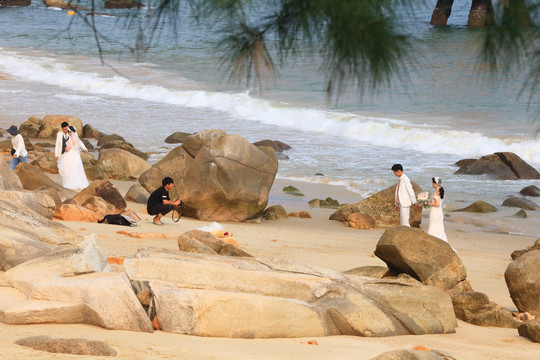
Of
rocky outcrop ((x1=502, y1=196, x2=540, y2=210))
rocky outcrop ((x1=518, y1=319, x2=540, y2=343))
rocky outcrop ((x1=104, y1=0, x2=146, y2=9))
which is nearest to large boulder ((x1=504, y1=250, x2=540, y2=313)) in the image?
rocky outcrop ((x1=518, y1=319, x2=540, y2=343))

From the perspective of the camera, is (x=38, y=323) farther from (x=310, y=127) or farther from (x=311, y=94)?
(x=311, y=94)

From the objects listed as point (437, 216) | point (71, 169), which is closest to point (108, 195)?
point (71, 169)

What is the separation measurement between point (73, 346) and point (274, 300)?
2188 mm

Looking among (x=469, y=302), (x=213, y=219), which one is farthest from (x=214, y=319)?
(x=213, y=219)

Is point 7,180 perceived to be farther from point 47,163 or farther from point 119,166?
point 47,163

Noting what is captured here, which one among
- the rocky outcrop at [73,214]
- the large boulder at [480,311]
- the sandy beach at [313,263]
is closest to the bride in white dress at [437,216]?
the sandy beach at [313,263]

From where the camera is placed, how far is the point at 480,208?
60.0ft

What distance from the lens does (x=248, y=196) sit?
52.3 feet

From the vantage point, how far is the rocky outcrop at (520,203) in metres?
18.8

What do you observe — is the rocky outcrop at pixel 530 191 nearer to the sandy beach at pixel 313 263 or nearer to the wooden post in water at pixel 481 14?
the sandy beach at pixel 313 263

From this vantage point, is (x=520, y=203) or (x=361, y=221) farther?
(x=520, y=203)

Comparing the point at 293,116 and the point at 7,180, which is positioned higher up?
the point at 7,180

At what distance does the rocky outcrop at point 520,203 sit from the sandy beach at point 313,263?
1117 mm

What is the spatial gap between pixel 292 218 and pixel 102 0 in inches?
487
